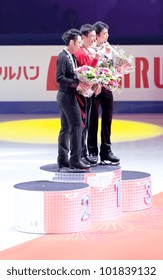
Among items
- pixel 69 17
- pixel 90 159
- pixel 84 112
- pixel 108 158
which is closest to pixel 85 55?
pixel 84 112

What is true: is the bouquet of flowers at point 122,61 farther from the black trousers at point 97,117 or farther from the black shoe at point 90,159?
the black shoe at point 90,159

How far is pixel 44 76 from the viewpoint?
17.3 meters

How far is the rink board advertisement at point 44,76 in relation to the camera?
17.2 metres

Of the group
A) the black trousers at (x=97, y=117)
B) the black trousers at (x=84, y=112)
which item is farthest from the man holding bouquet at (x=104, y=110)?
the black trousers at (x=84, y=112)

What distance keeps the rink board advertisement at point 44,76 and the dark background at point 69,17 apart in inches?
13.1

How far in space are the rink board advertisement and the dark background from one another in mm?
→ 333

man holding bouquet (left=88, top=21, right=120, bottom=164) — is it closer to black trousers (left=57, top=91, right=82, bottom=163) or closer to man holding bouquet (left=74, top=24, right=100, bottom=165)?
man holding bouquet (left=74, top=24, right=100, bottom=165)

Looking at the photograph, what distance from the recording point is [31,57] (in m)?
17.3

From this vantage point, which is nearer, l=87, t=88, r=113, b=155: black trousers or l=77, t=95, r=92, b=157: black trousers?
l=77, t=95, r=92, b=157: black trousers

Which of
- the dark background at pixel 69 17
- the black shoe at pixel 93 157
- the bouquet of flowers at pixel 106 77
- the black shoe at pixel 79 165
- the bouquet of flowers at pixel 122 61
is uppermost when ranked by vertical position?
the dark background at pixel 69 17

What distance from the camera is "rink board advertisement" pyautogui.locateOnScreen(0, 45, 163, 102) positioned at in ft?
56.3

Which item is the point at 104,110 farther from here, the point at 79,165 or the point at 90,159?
the point at 79,165

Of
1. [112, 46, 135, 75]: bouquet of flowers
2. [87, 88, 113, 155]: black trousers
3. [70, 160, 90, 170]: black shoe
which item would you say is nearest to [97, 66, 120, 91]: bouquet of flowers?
[112, 46, 135, 75]: bouquet of flowers

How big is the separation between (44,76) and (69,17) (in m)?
1.51
